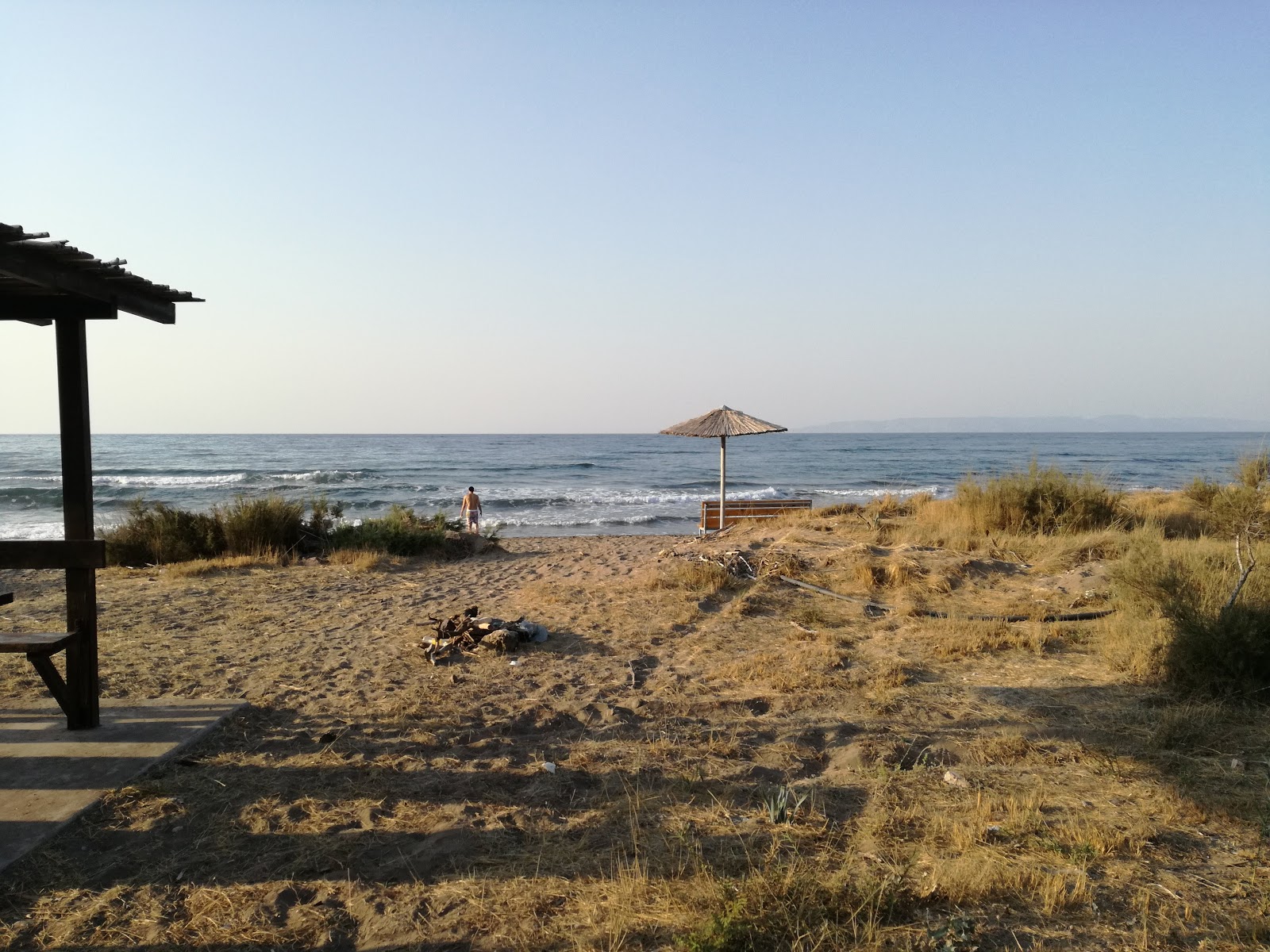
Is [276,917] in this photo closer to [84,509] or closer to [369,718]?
[369,718]

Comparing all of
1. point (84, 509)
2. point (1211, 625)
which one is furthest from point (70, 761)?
point (1211, 625)

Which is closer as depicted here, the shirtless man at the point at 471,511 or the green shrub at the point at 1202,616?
the green shrub at the point at 1202,616

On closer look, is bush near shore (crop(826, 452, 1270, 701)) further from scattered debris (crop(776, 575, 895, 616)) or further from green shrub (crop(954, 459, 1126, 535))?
scattered debris (crop(776, 575, 895, 616))

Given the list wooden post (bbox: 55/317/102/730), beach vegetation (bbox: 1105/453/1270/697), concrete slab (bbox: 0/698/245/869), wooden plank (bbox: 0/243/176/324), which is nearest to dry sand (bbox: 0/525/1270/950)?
concrete slab (bbox: 0/698/245/869)

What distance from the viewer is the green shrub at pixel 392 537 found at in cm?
1161

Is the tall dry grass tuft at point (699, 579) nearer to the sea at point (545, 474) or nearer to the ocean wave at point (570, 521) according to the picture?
the sea at point (545, 474)

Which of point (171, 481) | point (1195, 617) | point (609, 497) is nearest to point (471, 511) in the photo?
point (1195, 617)

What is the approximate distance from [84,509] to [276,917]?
2559mm

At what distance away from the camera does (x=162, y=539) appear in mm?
11125

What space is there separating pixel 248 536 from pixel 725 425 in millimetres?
8207

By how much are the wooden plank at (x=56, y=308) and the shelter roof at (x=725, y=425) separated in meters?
10.3

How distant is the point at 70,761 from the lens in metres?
3.80

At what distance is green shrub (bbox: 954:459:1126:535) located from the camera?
11.0 m

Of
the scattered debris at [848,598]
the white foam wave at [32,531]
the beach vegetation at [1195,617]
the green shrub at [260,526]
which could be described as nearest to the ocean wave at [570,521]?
the green shrub at [260,526]
